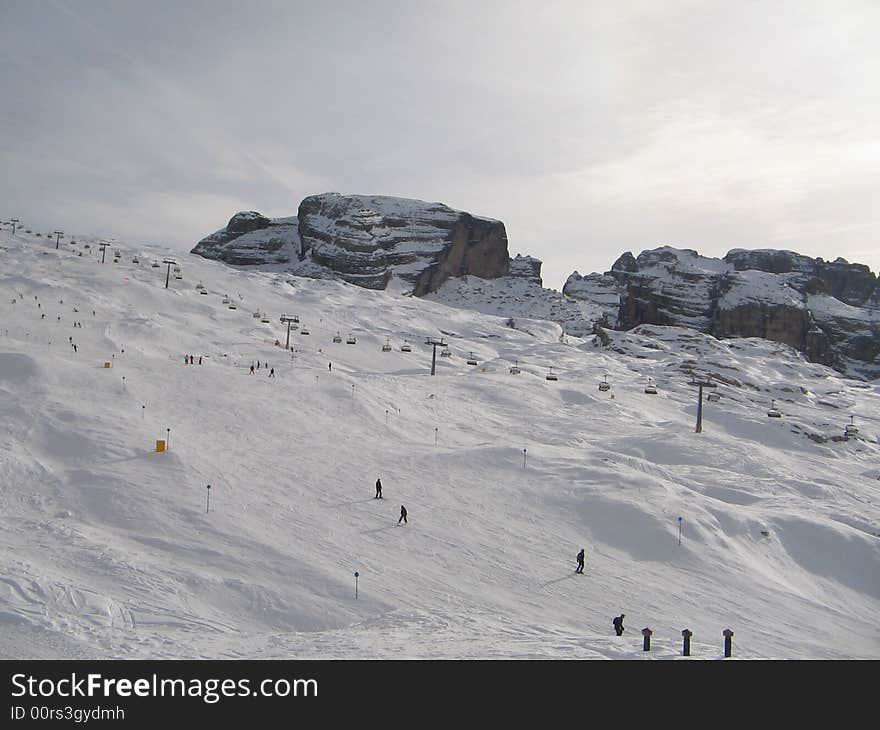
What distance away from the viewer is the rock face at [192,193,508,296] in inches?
5881

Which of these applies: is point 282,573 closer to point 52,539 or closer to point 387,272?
point 52,539

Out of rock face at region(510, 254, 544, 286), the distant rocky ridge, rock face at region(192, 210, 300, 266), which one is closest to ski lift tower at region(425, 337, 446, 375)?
the distant rocky ridge

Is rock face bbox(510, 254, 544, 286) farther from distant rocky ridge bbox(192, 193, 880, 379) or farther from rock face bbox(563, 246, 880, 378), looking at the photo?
rock face bbox(563, 246, 880, 378)

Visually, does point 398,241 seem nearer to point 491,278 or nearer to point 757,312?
point 491,278

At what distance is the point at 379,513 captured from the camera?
21234 millimetres

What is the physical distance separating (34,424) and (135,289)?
41.9 meters

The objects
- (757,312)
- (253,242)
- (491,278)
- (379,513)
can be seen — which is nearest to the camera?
(379,513)

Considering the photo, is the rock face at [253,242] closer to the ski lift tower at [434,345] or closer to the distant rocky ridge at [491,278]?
the distant rocky ridge at [491,278]

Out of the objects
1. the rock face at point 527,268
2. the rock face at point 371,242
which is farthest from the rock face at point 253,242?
the rock face at point 527,268

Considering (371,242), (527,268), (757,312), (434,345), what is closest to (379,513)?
(434,345)

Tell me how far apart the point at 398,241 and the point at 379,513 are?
485 feet

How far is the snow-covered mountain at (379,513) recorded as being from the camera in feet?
44.3
